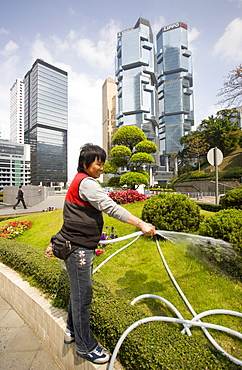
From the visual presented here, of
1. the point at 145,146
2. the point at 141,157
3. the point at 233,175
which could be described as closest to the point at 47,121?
the point at 233,175

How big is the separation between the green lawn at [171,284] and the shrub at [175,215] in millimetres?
521

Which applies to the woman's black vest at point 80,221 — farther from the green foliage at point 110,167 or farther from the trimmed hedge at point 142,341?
the green foliage at point 110,167

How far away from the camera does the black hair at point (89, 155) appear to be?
72.9 inches

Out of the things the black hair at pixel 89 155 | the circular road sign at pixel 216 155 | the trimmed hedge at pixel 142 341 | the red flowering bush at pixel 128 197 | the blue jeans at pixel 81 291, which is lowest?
the trimmed hedge at pixel 142 341

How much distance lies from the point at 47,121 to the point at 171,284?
123 m

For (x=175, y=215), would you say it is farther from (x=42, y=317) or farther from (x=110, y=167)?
(x=110, y=167)

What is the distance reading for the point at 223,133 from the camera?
40.0m

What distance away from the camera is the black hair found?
1.85m

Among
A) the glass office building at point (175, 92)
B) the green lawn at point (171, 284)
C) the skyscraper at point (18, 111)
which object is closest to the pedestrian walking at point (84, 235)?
the green lawn at point (171, 284)

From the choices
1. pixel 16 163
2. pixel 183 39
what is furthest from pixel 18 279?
pixel 183 39

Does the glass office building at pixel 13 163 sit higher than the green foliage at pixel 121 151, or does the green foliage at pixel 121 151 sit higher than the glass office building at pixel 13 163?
the glass office building at pixel 13 163

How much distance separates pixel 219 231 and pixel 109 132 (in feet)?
456

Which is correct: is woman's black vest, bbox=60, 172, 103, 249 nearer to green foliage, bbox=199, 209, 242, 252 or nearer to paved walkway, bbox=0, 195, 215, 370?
paved walkway, bbox=0, 195, 215, 370

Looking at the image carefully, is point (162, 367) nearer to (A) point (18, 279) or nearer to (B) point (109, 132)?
(A) point (18, 279)
